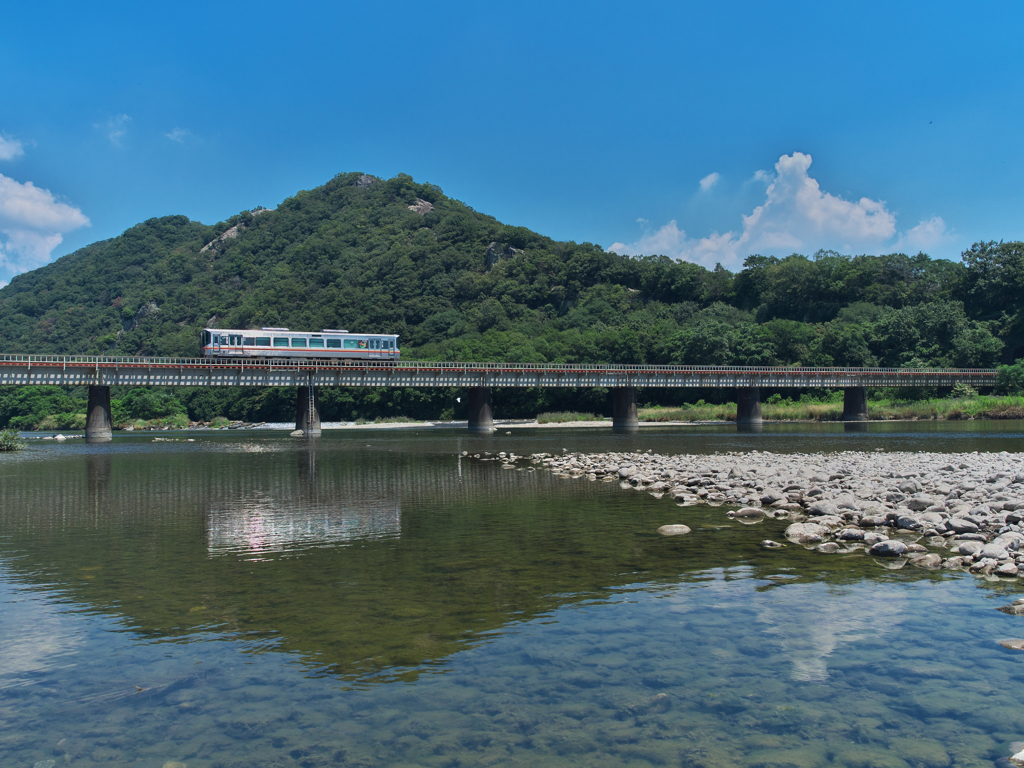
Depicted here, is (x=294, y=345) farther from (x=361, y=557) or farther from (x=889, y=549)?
(x=889, y=549)

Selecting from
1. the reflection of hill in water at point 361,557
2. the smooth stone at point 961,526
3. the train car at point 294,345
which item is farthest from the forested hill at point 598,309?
the smooth stone at point 961,526

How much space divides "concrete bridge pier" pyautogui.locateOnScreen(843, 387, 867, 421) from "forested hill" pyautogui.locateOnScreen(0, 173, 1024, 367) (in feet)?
62.1

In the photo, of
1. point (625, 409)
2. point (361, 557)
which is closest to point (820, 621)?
point (361, 557)

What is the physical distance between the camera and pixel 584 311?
162m

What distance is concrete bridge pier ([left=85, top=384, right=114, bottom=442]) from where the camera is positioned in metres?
72.9

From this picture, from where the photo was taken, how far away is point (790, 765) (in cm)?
694

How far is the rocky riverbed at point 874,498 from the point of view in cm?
1520

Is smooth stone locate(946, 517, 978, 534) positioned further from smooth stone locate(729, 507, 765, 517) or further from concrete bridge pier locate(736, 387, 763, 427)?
concrete bridge pier locate(736, 387, 763, 427)

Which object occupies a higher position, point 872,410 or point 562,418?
point 872,410

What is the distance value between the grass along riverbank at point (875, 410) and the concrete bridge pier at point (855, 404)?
2098 millimetres

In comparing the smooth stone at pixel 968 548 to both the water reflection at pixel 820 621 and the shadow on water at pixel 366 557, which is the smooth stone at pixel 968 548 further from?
the water reflection at pixel 820 621

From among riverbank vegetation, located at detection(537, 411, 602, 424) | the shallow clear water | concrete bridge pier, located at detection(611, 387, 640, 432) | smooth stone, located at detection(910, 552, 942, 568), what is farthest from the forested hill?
the shallow clear water

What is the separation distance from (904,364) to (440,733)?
118434 mm

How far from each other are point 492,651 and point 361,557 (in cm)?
703
